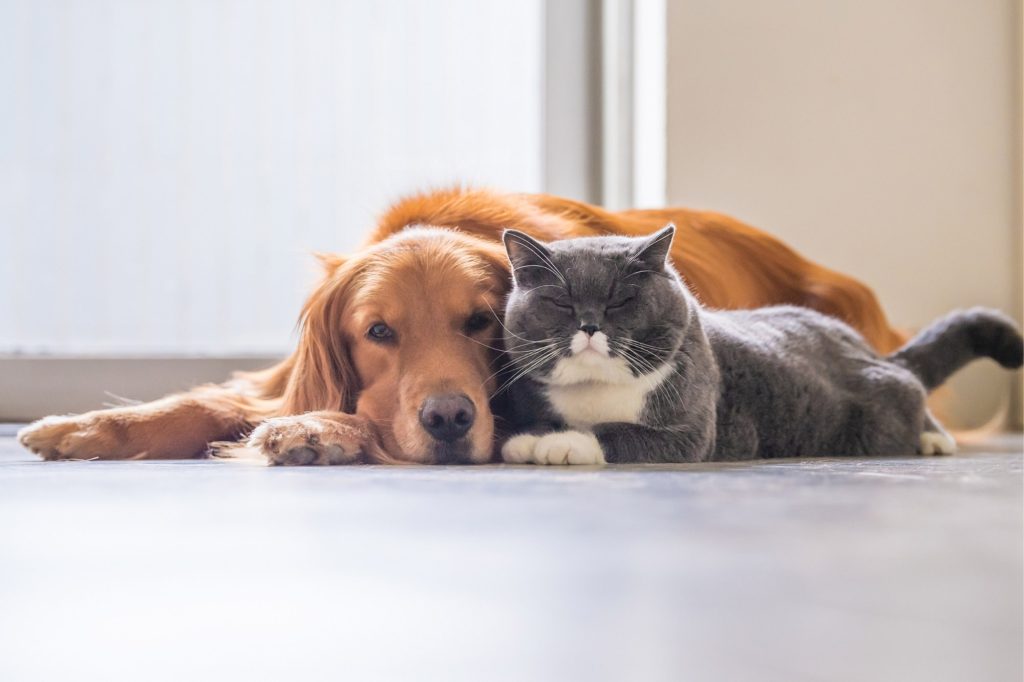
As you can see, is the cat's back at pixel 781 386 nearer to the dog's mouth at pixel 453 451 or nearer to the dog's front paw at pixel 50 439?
the dog's mouth at pixel 453 451

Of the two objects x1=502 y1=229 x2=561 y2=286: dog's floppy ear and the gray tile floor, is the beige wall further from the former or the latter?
the gray tile floor

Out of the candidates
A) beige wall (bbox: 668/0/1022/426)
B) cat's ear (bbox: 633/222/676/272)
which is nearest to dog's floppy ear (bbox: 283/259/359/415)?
cat's ear (bbox: 633/222/676/272)

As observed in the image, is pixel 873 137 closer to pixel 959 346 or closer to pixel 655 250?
pixel 959 346

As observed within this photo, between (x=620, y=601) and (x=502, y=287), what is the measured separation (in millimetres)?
855

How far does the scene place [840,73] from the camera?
8.94 ft

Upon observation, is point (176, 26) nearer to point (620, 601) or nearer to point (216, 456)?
point (216, 456)

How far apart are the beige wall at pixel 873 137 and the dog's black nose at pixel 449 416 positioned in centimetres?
154

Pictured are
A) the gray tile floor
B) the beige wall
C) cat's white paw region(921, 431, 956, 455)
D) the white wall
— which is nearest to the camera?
the gray tile floor

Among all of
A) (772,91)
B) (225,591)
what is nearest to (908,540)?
(225,591)

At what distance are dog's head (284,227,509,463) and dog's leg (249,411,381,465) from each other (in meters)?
0.03

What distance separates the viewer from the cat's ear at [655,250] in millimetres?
1307

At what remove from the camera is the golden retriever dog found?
4.33 ft

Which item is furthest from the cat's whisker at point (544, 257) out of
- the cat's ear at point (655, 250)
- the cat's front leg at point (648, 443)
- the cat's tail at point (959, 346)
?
the cat's tail at point (959, 346)

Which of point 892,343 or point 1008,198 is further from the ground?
point 1008,198
